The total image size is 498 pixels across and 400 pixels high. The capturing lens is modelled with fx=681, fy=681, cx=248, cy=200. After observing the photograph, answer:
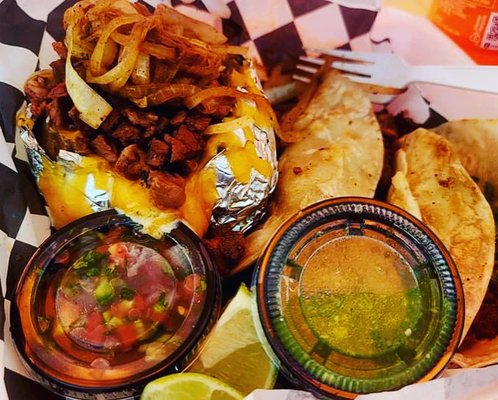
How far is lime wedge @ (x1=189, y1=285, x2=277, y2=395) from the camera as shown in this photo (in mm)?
1611

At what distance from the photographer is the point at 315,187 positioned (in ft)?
6.14

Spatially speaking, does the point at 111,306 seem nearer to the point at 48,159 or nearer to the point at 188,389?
the point at 188,389

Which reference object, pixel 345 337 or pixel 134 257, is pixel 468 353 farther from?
pixel 134 257

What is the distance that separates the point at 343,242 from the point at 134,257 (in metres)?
0.52

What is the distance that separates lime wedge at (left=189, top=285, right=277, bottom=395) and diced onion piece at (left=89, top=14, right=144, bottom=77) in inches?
25.6

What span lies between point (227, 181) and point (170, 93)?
26cm

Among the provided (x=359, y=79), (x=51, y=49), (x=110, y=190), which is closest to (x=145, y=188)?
(x=110, y=190)

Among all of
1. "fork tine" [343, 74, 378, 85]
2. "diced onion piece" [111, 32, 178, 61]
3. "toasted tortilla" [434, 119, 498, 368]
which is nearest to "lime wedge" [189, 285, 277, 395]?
"diced onion piece" [111, 32, 178, 61]

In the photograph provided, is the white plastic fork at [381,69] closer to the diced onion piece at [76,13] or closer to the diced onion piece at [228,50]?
the diced onion piece at [228,50]

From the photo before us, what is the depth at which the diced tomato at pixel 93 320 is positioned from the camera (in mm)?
1604

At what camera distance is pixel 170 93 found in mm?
1697

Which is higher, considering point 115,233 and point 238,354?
point 115,233

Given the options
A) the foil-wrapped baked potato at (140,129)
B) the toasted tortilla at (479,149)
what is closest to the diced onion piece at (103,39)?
the foil-wrapped baked potato at (140,129)

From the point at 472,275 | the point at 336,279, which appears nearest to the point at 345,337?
the point at 336,279
